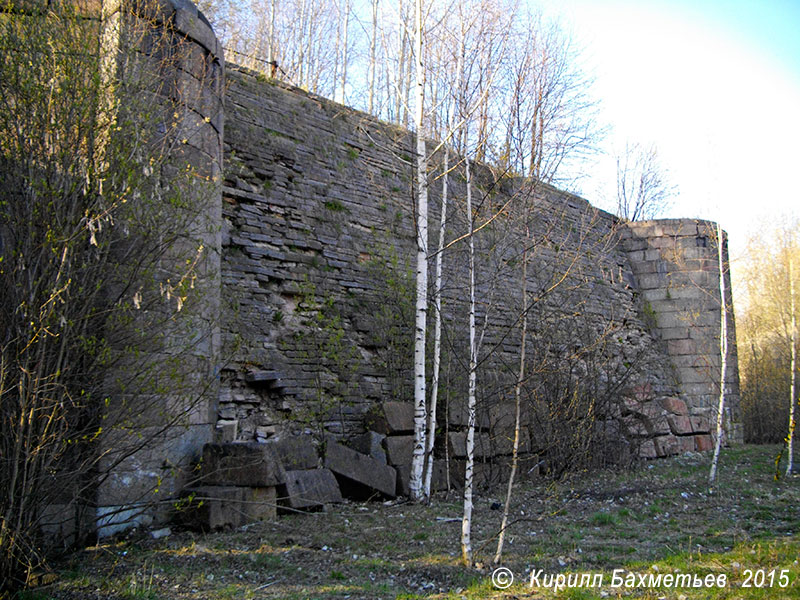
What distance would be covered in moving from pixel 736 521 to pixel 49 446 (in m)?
5.91

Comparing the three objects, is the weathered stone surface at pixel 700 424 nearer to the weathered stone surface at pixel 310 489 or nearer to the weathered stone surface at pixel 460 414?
the weathered stone surface at pixel 460 414

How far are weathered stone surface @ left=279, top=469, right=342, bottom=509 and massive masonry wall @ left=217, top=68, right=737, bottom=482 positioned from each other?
108 cm

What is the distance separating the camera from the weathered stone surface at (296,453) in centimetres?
705

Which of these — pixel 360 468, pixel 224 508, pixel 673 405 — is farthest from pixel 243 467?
pixel 673 405

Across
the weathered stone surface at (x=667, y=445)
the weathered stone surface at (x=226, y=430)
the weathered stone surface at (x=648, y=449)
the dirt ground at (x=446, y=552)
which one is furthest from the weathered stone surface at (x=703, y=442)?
the weathered stone surface at (x=226, y=430)

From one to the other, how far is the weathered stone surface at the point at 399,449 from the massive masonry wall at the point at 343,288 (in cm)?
66

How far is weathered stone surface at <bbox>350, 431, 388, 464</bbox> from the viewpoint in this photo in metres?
8.09

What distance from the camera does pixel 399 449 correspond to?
27.2 ft

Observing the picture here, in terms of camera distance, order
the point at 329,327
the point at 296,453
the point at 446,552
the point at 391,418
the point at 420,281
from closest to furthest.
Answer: the point at 446,552 < the point at 296,453 < the point at 420,281 < the point at 391,418 < the point at 329,327

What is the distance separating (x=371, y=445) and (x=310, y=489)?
1250 millimetres

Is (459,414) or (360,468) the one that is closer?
(360,468)

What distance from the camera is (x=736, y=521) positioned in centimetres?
650

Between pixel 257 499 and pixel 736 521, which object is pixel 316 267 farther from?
pixel 736 521

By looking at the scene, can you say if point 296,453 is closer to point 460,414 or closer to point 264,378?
point 264,378
